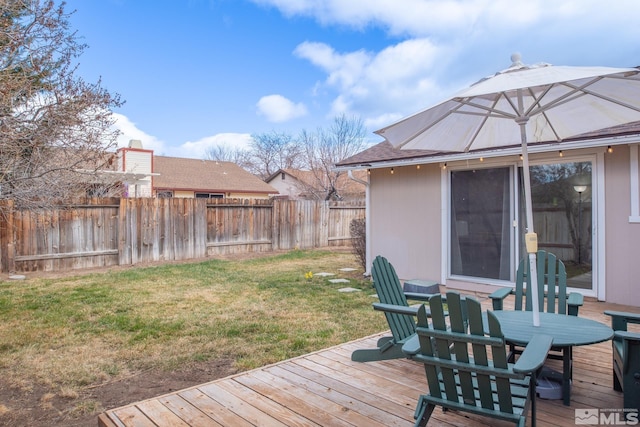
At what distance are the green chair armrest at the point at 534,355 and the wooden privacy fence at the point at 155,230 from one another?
9269 millimetres

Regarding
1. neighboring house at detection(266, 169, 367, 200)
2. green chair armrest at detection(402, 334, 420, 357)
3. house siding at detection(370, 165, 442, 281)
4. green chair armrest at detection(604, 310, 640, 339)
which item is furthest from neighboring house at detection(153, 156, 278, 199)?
green chair armrest at detection(604, 310, 640, 339)

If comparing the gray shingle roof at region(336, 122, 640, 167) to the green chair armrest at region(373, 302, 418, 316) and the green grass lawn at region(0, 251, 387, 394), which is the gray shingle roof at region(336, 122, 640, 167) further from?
the green chair armrest at region(373, 302, 418, 316)

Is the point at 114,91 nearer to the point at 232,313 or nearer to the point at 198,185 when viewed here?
the point at 232,313

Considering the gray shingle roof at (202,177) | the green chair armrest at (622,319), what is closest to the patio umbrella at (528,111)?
the green chair armrest at (622,319)

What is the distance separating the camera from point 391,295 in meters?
3.40

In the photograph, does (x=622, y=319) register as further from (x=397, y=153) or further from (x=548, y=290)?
(x=397, y=153)

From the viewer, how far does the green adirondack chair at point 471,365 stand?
6.32 feet

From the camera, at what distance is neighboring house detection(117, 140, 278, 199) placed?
1762 cm

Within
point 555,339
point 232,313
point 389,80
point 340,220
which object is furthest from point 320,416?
point 389,80

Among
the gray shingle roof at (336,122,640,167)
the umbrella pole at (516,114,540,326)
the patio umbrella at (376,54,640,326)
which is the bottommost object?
the umbrella pole at (516,114,540,326)

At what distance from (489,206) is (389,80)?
11.1m

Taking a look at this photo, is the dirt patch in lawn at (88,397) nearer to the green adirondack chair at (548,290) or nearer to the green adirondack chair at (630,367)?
the green adirondack chair at (548,290)

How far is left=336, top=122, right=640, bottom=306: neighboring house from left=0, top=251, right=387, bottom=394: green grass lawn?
1.42m

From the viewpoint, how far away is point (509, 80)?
245 centimetres
